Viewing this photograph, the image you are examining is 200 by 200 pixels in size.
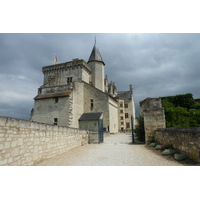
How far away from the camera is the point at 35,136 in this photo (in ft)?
17.4

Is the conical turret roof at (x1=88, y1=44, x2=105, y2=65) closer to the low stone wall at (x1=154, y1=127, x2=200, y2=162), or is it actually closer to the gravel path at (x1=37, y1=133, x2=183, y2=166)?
the gravel path at (x1=37, y1=133, x2=183, y2=166)

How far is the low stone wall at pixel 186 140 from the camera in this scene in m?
4.32

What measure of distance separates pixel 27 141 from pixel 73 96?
609 inches

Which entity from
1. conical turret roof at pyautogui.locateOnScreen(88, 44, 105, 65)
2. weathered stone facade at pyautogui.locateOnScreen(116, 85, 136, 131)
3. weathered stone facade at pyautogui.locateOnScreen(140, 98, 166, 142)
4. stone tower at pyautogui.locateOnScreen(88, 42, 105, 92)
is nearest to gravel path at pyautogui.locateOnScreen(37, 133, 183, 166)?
weathered stone facade at pyautogui.locateOnScreen(140, 98, 166, 142)

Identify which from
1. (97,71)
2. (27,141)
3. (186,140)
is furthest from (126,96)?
(27,141)

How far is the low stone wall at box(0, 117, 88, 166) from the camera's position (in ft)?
13.0

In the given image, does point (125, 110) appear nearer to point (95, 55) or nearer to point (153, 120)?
point (95, 55)

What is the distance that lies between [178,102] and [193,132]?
20794 mm

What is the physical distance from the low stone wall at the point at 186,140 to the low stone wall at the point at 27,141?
5489 millimetres

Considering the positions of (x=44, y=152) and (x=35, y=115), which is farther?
(x=35, y=115)

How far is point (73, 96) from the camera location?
20.2 meters

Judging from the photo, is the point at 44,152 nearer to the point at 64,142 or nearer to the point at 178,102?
the point at 64,142

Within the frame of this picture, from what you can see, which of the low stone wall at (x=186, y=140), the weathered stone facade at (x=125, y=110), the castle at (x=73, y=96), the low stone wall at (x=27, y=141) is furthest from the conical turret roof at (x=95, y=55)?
the low stone wall at (x=186, y=140)

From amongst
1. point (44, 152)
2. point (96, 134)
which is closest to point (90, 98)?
point (96, 134)
